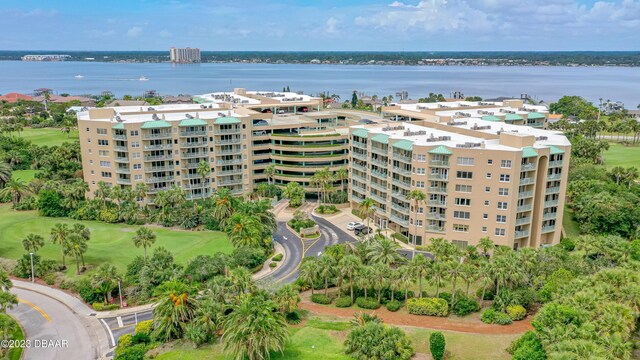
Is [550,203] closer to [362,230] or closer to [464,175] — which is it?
[464,175]

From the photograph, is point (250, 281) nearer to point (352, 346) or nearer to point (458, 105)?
point (352, 346)

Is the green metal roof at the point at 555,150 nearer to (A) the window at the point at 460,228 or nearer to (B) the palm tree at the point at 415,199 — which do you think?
(A) the window at the point at 460,228

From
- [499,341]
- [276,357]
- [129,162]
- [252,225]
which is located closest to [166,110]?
[129,162]

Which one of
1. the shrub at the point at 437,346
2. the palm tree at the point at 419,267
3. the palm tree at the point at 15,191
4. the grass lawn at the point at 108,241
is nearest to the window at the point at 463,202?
the palm tree at the point at 419,267

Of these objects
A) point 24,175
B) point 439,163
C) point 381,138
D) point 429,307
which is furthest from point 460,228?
point 24,175

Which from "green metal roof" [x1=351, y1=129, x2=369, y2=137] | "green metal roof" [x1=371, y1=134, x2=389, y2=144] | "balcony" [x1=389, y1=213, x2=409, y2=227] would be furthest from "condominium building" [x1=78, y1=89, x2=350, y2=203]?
"balcony" [x1=389, y1=213, x2=409, y2=227]

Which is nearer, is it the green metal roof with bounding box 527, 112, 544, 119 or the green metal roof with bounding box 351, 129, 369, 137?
the green metal roof with bounding box 351, 129, 369, 137

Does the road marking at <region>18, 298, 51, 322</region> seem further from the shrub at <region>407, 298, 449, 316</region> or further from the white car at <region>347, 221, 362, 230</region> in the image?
the white car at <region>347, 221, 362, 230</region>

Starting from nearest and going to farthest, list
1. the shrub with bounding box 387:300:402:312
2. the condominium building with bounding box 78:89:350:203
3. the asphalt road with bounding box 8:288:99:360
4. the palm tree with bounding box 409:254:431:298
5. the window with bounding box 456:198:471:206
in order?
the asphalt road with bounding box 8:288:99:360 < the palm tree with bounding box 409:254:431:298 < the shrub with bounding box 387:300:402:312 < the window with bounding box 456:198:471:206 < the condominium building with bounding box 78:89:350:203
